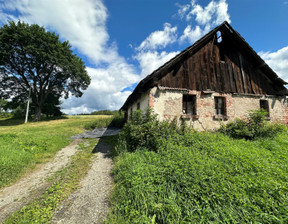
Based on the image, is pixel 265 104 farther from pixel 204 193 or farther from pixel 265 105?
pixel 204 193

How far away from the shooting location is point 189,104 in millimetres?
6996

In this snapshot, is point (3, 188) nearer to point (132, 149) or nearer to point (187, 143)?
point (132, 149)

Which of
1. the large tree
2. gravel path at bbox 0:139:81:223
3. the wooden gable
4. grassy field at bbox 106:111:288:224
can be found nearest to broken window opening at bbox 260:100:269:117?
the wooden gable

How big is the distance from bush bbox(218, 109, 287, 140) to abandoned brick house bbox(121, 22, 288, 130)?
0.53 metres

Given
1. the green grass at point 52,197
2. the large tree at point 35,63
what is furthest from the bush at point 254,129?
the large tree at point 35,63

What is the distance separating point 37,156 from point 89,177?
3729 millimetres

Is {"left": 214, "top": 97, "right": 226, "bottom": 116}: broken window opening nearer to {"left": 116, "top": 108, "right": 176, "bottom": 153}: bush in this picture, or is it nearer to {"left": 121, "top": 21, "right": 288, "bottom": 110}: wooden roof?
{"left": 121, "top": 21, "right": 288, "bottom": 110}: wooden roof

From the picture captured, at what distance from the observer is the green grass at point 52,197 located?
7.51 ft

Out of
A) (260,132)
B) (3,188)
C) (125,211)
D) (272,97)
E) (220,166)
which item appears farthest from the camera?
(272,97)

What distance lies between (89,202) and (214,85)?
26.7 ft

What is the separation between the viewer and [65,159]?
5426 mm

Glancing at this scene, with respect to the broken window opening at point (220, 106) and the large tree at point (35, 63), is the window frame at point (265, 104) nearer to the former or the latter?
the broken window opening at point (220, 106)

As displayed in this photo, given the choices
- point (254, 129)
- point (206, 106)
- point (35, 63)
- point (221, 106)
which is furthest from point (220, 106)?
point (35, 63)

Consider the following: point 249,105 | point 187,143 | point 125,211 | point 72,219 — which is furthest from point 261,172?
point 249,105
